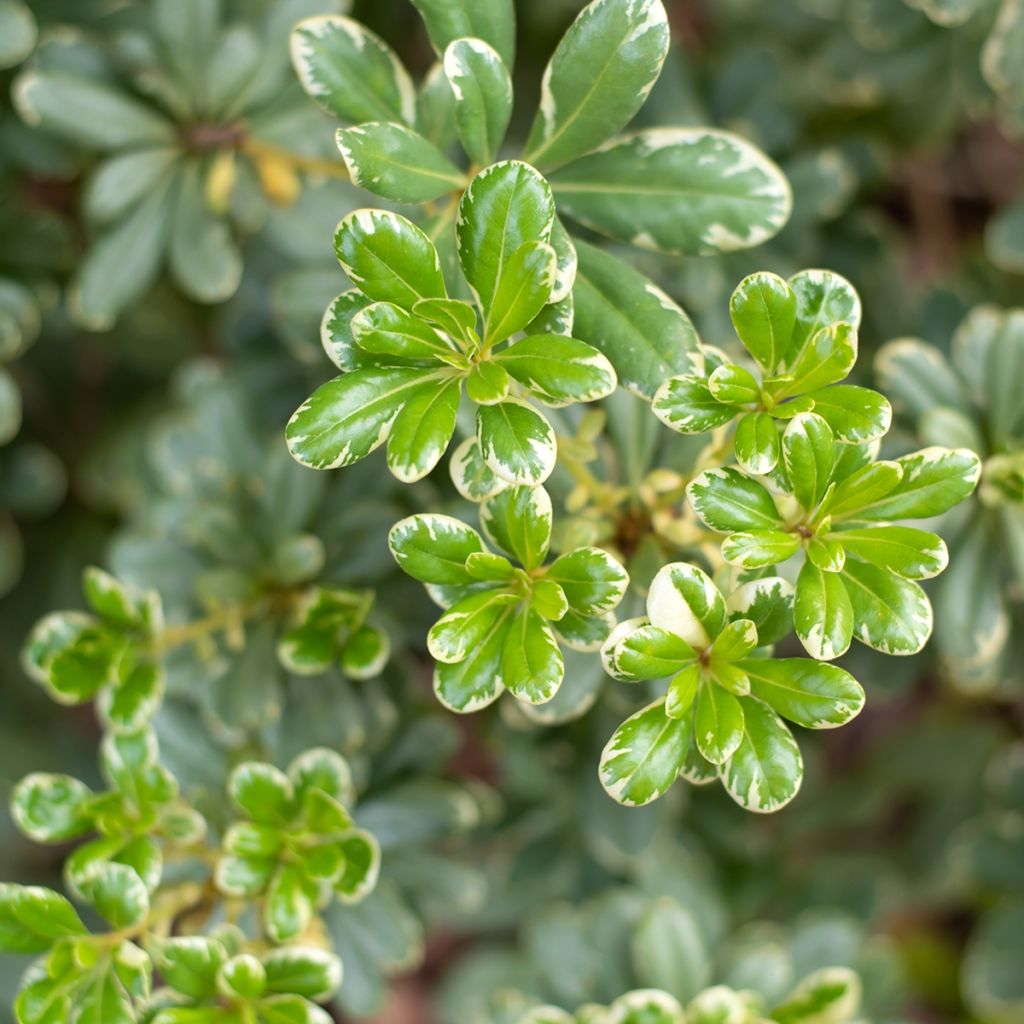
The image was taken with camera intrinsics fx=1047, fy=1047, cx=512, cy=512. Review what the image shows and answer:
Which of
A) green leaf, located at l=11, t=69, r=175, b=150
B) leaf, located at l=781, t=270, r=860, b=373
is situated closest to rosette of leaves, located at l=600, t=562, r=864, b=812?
leaf, located at l=781, t=270, r=860, b=373

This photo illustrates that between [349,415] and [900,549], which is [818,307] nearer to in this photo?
[900,549]

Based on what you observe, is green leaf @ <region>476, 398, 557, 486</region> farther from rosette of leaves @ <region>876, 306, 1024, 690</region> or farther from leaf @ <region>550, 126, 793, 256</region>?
rosette of leaves @ <region>876, 306, 1024, 690</region>

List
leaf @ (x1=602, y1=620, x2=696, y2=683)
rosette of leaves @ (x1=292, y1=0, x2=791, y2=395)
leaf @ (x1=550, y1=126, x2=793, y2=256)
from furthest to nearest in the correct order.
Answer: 1. leaf @ (x1=550, y1=126, x2=793, y2=256)
2. rosette of leaves @ (x1=292, y1=0, x2=791, y2=395)
3. leaf @ (x1=602, y1=620, x2=696, y2=683)

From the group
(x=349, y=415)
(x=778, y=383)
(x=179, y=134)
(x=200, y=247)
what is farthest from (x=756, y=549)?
(x=179, y=134)

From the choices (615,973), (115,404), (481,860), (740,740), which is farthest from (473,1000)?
(740,740)

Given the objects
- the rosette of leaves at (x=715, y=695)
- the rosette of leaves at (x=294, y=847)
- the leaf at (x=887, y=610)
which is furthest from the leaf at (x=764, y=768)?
the rosette of leaves at (x=294, y=847)

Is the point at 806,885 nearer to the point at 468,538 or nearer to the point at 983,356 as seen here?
the point at 983,356
